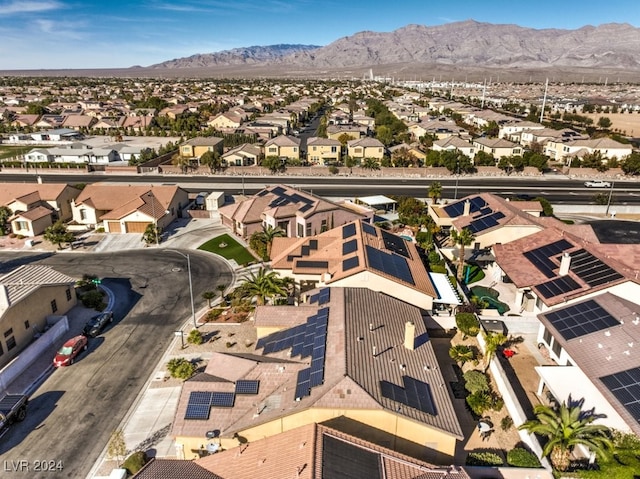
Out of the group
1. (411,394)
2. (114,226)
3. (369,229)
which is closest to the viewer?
(411,394)

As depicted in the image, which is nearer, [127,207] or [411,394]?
[411,394]

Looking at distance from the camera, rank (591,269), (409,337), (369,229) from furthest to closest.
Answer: (369,229) → (591,269) → (409,337)

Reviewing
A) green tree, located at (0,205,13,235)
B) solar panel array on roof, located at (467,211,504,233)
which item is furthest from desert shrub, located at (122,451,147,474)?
green tree, located at (0,205,13,235)

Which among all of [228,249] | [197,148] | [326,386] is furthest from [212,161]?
[326,386]

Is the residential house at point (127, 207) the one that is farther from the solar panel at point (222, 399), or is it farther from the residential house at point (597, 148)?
the residential house at point (597, 148)

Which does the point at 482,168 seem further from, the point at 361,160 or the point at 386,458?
the point at 386,458

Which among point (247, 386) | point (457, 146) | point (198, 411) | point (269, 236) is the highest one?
point (457, 146)

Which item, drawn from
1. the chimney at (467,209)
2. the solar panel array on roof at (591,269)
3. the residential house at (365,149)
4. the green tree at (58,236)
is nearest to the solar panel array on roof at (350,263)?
the solar panel array on roof at (591,269)

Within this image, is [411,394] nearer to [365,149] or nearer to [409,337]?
[409,337]
